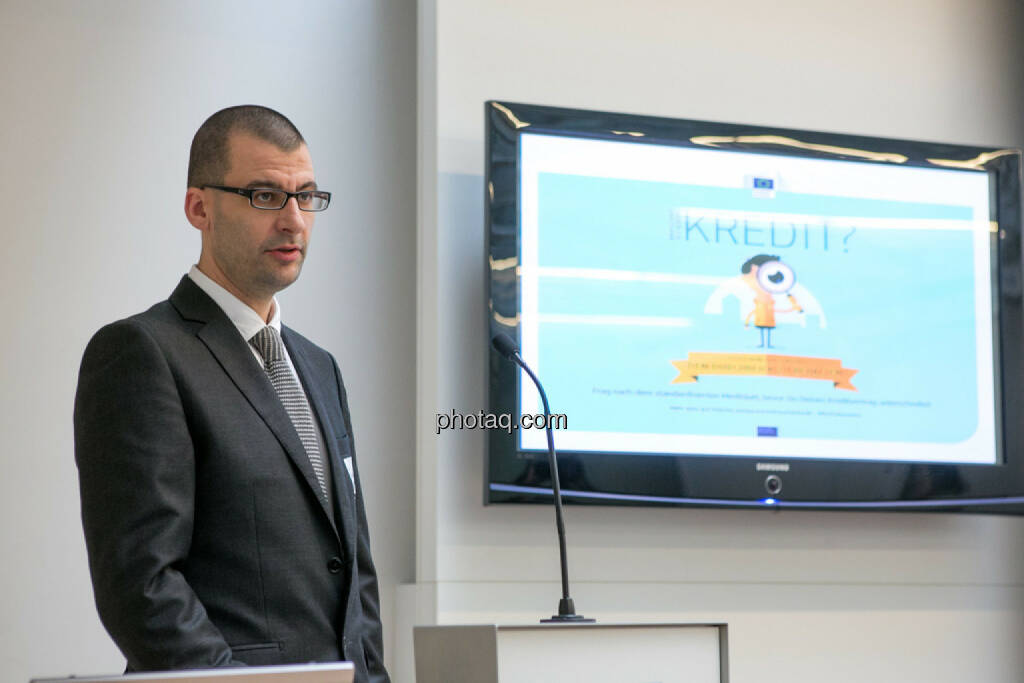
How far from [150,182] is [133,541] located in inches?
70.0

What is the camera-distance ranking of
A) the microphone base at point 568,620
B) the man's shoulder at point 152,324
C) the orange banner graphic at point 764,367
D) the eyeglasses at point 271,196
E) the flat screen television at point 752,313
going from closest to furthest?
the man's shoulder at point 152,324 → the eyeglasses at point 271,196 → the microphone base at point 568,620 → the flat screen television at point 752,313 → the orange banner graphic at point 764,367

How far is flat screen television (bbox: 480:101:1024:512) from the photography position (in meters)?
3.22

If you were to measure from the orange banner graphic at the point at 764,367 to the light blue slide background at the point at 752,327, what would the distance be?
20 mm

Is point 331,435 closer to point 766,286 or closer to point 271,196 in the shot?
point 271,196

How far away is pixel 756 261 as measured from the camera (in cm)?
346

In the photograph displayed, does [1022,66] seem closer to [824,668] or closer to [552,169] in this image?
[552,169]

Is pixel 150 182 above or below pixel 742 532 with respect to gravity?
above

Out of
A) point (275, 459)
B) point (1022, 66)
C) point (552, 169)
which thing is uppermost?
point (1022, 66)

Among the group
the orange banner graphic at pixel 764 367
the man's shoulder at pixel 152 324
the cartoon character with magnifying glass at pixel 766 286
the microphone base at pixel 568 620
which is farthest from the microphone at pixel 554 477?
the man's shoulder at pixel 152 324

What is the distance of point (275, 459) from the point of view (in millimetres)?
1953

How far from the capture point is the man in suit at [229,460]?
69.3 inches

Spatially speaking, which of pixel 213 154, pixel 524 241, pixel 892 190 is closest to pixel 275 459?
pixel 213 154

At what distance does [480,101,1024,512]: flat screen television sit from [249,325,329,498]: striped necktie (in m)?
1.08

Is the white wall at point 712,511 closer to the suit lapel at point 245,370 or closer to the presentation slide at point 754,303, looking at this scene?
the presentation slide at point 754,303
